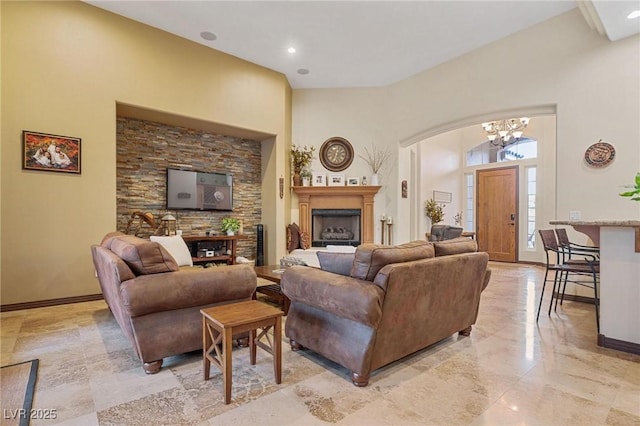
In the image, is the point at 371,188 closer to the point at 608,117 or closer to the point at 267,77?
the point at 267,77

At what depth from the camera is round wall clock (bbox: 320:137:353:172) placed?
666 cm

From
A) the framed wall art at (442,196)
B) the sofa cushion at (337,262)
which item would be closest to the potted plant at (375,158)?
the framed wall art at (442,196)

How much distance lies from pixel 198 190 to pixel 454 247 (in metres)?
4.43

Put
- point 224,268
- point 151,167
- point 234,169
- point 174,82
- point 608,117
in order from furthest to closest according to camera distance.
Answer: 1. point 234,169
2. point 151,167
3. point 174,82
4. point 608,117
5. point 224,268

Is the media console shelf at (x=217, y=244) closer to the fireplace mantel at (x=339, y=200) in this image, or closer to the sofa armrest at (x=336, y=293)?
the fireplace mantel at (x=339, y=200)

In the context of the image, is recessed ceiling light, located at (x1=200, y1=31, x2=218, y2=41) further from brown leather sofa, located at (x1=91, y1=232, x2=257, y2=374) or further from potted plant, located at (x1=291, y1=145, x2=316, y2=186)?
brown leather sofa, located at (x1=91, y1=232, x2=257, y2=374)

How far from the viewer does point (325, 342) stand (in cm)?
221

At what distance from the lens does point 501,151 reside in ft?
26.1

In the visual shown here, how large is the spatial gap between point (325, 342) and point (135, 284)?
132 cm

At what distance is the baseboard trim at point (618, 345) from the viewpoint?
8.19ft

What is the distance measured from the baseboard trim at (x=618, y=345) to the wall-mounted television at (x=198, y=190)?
5305 millimetres

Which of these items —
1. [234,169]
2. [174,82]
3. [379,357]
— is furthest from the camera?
[234,169]

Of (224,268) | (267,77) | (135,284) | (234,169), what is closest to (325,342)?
(224,268)

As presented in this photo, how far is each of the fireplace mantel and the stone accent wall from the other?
90 cm
